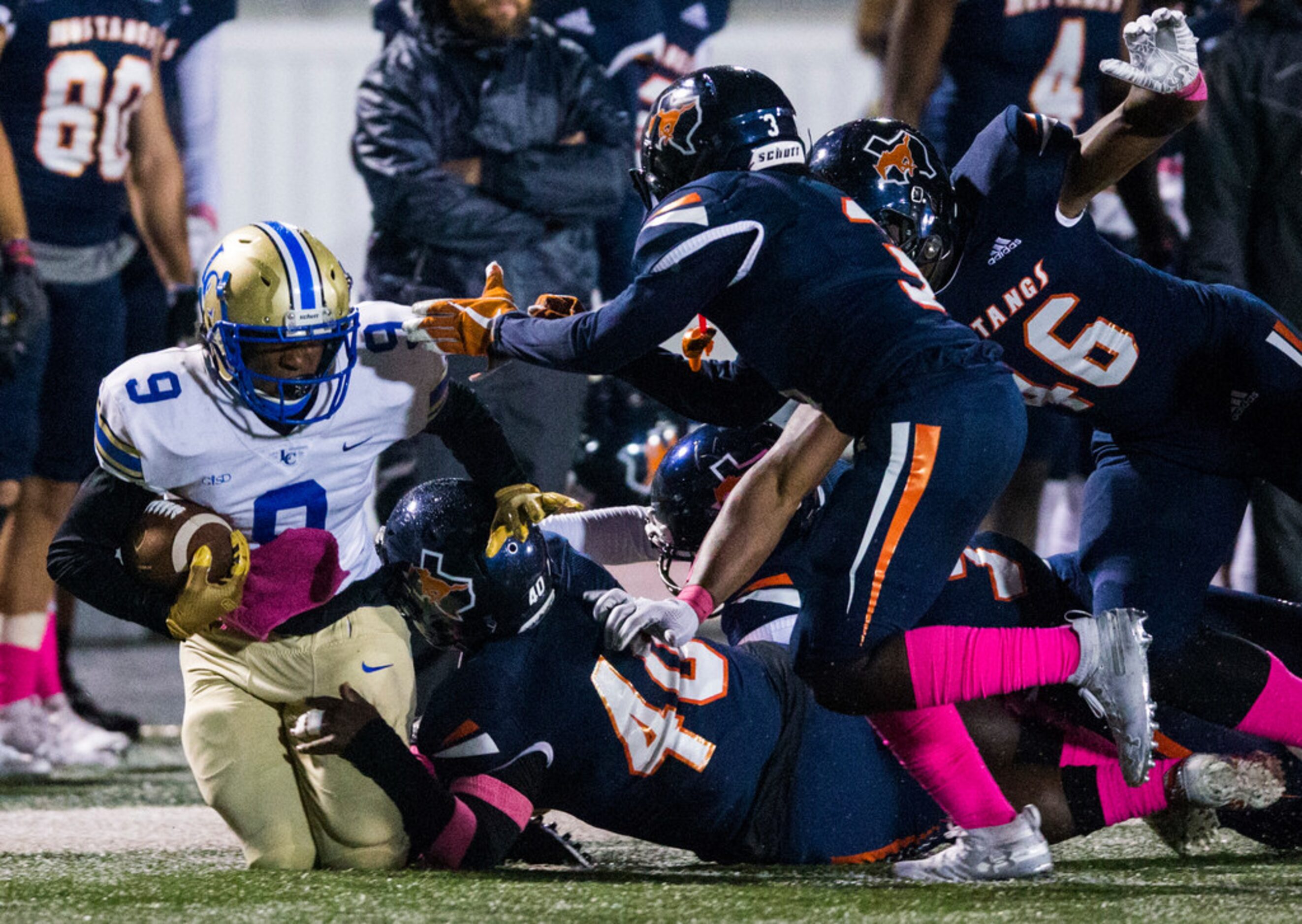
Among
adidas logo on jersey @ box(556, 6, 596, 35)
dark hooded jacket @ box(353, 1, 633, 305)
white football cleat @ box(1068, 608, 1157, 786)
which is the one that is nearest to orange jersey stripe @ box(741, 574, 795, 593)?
white football cleat @ box(1068, 608, 1157, 786)

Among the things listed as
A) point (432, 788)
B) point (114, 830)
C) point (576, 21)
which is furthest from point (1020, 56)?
point (114, 830)

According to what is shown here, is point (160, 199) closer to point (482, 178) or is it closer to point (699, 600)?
point (482, 178)

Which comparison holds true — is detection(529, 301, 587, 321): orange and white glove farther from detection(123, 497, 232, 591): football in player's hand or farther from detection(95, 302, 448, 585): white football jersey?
detection(123, 497, 232, 591): football in player's hand

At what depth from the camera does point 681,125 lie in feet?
9.80

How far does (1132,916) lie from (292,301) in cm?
164

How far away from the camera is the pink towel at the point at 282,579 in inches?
124

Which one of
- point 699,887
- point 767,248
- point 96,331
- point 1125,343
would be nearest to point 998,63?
point 1125,343

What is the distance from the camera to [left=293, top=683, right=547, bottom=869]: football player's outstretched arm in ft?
9.23

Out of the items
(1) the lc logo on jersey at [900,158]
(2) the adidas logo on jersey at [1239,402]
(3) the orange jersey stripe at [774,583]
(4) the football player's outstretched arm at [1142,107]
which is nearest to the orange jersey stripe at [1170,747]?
(2) the adidas logo on jersey at [1239,402]

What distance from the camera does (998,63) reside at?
4.78 metres

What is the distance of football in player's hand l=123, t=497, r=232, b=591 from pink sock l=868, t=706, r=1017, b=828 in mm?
1102

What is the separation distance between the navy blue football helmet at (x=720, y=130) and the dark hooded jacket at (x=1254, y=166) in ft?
6.72

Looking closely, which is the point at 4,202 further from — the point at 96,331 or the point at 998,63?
the point at 998,63

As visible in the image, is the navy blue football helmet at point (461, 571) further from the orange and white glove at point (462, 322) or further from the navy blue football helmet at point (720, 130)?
the navy blue football helmet at point (720, 130)
